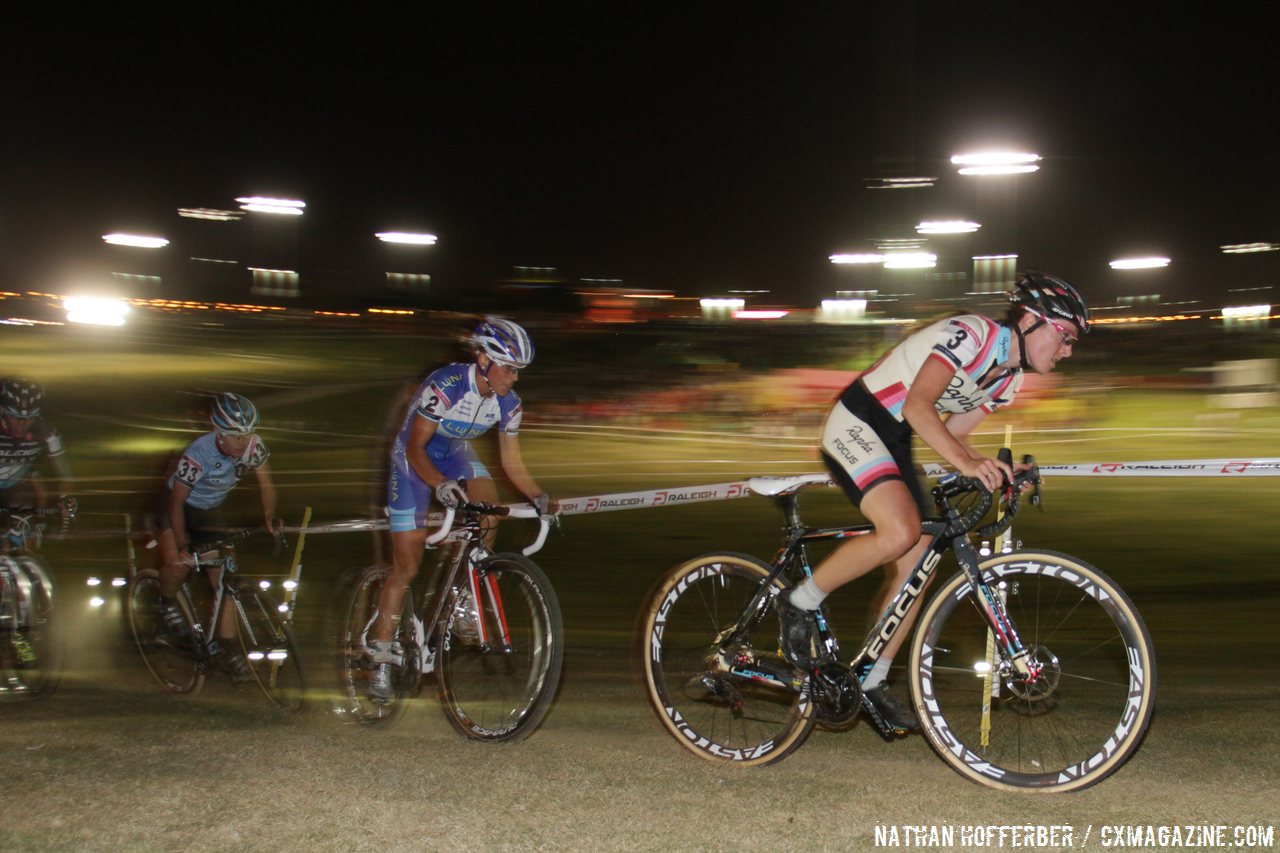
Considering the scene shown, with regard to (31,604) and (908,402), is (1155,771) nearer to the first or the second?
(908,402)

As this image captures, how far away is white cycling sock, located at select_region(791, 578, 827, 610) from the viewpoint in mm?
4020

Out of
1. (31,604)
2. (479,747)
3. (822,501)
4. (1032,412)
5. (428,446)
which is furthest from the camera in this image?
(1032,412)

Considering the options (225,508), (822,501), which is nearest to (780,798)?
(822,501)

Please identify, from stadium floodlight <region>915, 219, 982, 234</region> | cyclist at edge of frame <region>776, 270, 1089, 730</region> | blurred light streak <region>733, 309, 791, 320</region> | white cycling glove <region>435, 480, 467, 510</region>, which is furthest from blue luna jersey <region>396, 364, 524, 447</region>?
stadium floodlight <region>915, 219, 982, 234</region>

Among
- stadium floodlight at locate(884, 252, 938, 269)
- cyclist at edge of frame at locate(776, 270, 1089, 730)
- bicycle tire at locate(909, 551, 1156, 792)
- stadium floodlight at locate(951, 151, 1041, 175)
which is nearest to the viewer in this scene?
bicycle tire at locate(909, 551, 1156, 792)

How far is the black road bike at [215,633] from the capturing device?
5.73m

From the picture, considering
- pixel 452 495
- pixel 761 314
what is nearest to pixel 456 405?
pixel 452 495

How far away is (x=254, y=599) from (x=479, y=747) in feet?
6.68

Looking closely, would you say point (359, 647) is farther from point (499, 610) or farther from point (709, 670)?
point (709, 670)

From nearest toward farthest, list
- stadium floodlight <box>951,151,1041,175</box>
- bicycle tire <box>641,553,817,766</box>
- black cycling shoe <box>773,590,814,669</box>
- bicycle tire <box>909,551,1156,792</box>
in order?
bicycle tire <box>909,551,1156,792</box>
black cycling shoe <box>773,590,814,669</box>
bicycle tire <box>641,553,817,766</box>
stadium floodlight <box>951,151,1041,175</box>

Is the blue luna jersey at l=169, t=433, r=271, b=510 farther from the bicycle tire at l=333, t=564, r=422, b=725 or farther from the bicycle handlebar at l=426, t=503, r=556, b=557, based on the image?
the bicycle handlebar at l=426, t=503, r=556, b=557

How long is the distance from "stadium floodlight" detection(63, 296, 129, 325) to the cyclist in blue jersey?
61.0 m

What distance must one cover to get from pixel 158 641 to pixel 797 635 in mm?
4015

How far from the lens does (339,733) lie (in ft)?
15.8
